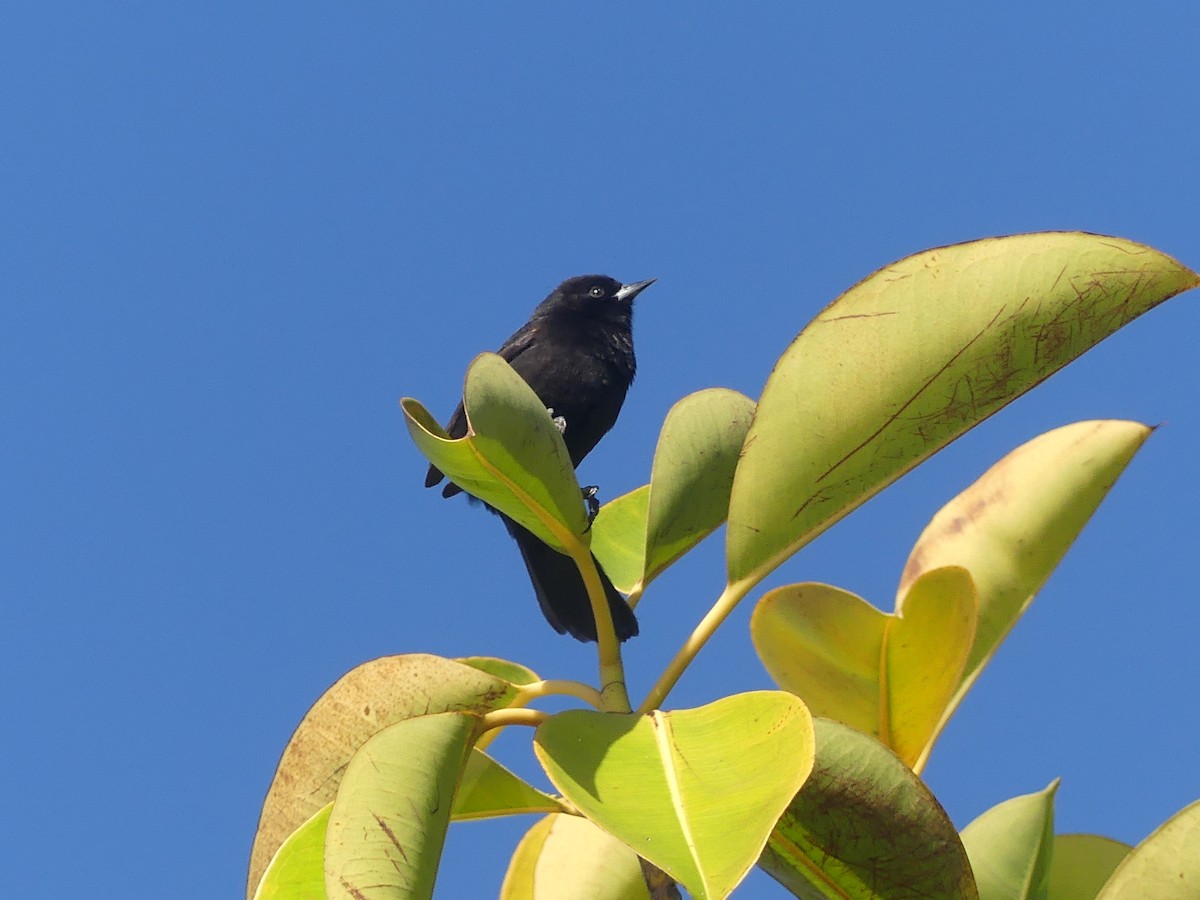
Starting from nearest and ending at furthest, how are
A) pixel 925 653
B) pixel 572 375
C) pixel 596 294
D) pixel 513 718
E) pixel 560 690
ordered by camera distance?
pixel 513 718, pixel 560 690, pixel 925 653, pixel 572 375, pixel 596 294

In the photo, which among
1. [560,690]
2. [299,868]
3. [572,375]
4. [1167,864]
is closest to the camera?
[1167,864]

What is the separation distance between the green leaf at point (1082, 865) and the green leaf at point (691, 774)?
2.64 feet

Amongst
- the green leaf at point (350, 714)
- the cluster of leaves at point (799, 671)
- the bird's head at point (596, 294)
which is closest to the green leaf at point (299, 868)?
the cluster of leaves at point (799, 671)

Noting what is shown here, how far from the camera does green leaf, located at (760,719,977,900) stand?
5.80 feet

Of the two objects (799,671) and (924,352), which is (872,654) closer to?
(799,671)

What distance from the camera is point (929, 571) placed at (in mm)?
2311

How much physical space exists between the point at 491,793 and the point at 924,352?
976 mm

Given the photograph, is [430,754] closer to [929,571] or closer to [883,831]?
[883,831]

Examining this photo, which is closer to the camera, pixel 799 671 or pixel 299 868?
pixel 299 868

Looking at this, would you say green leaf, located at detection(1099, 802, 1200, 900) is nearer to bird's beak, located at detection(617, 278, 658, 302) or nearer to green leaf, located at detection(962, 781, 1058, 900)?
green leaf, located at detection(962, 781, 1058, 900)

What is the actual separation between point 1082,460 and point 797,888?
3.14 ft

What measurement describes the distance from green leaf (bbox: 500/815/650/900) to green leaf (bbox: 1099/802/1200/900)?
3.01 feet

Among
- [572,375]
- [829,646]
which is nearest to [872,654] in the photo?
[829,646]

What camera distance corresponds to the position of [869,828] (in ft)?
5.92
